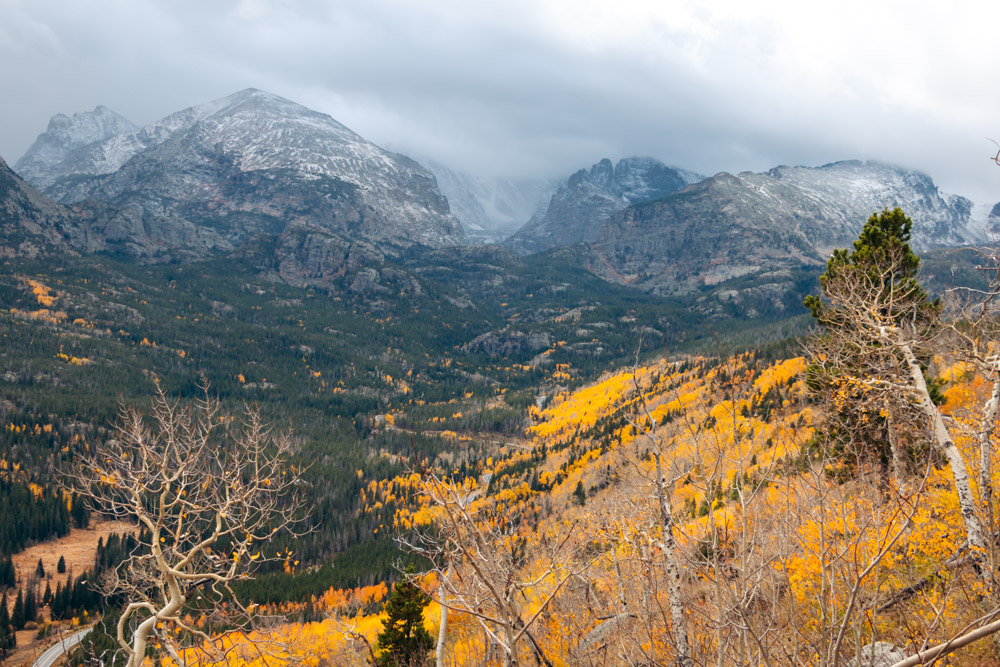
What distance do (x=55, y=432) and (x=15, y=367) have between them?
57182 millimetres

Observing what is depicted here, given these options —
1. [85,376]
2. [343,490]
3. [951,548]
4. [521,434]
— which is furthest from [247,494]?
[85,376]

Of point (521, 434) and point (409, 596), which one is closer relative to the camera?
point (409, 596)

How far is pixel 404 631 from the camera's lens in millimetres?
31141

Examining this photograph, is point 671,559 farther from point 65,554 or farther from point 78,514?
point 78,514

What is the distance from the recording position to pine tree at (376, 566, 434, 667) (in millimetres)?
30641

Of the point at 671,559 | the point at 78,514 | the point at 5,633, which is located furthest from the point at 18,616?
the point at 671,559

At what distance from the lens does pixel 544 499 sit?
104438 mm

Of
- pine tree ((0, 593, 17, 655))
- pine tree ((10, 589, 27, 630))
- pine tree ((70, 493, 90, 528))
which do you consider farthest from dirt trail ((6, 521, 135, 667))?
pine tree ((0, 593, 17, 655))

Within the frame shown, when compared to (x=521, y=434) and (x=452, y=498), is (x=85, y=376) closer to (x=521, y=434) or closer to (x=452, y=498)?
(x=521, y=434)

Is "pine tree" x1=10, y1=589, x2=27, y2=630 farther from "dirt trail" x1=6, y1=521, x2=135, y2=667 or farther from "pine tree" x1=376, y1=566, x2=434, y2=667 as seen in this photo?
"pine tree" x1=376, y1=566, x2=434, y2=667

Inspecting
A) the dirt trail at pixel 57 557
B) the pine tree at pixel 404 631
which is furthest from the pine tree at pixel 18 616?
the pine tree at pixel 404 631

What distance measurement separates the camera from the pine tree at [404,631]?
101 feet

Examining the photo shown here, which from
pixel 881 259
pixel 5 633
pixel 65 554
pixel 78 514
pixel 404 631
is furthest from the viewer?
pixel 78 514

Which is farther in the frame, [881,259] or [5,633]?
[5,633]
